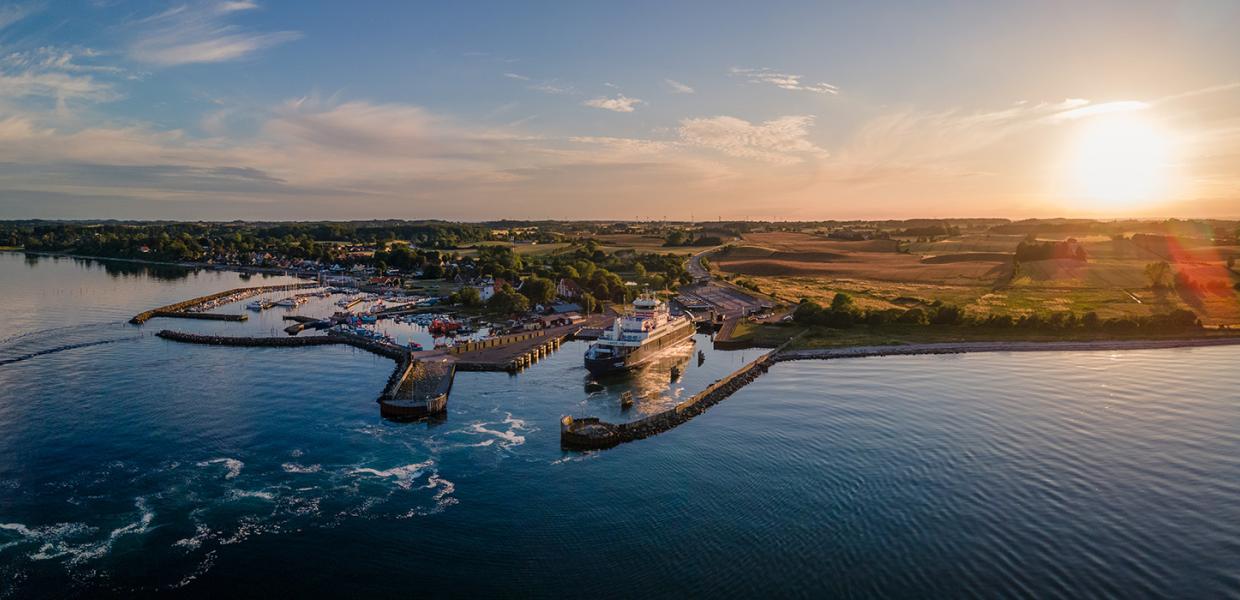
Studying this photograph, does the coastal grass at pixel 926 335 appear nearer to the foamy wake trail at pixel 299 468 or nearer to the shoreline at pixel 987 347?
the shoreline at pixel 987 347

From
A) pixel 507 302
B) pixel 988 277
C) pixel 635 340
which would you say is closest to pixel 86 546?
pixel 635 340

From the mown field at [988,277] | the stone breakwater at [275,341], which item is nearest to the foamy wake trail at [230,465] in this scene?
the stone breakwater at [275,341]

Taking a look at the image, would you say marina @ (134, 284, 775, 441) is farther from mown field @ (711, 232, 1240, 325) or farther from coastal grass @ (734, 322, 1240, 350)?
mown field @ (711, 232, 1240, 325)

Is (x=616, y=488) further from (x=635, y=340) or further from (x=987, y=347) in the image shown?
(x=987, y=347)

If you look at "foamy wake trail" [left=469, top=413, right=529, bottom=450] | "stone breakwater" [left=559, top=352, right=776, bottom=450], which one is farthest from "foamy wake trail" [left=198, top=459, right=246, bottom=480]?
"stone breakwater" [left=559, top=352, right=776, bottom=450]

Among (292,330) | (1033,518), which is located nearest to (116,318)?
(292,330)

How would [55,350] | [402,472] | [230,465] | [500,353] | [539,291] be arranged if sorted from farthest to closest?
1. [539,291]
2. [500,353]
3. [55,350]
4. [230,465]
5. [402,472]
